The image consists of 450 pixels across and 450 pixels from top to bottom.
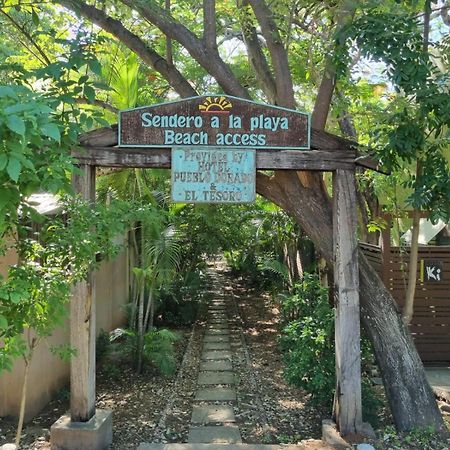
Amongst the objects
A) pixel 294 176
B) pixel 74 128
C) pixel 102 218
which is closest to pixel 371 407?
pixel 294 176

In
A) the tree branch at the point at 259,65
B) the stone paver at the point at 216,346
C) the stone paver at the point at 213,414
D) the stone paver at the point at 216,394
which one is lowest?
the stone paver at the point at 216,346

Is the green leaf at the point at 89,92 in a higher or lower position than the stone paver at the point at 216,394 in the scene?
higher

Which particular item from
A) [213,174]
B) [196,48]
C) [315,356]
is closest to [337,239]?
[213,174]

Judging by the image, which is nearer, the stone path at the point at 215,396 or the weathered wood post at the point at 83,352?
the weathered wood post at the point at 83,352

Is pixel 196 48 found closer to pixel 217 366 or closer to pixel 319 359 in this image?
pixel 319 359

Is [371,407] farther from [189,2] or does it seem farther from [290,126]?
[189,2]

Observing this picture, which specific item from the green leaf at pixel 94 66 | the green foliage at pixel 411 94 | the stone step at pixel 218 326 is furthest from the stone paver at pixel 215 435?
the stone step at pixel 218 326

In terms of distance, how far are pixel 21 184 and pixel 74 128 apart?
0.61 meters

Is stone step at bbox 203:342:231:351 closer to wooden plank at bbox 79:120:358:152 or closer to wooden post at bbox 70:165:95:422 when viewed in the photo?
wooden post at bbox 70:165:95:422

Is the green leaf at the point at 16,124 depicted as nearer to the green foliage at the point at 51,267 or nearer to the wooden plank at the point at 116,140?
the green foliage at the point at 51,267

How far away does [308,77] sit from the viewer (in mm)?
7625

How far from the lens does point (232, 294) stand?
1702 cm

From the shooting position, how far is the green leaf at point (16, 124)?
199cm

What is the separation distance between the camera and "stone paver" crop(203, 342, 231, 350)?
32.3ft
